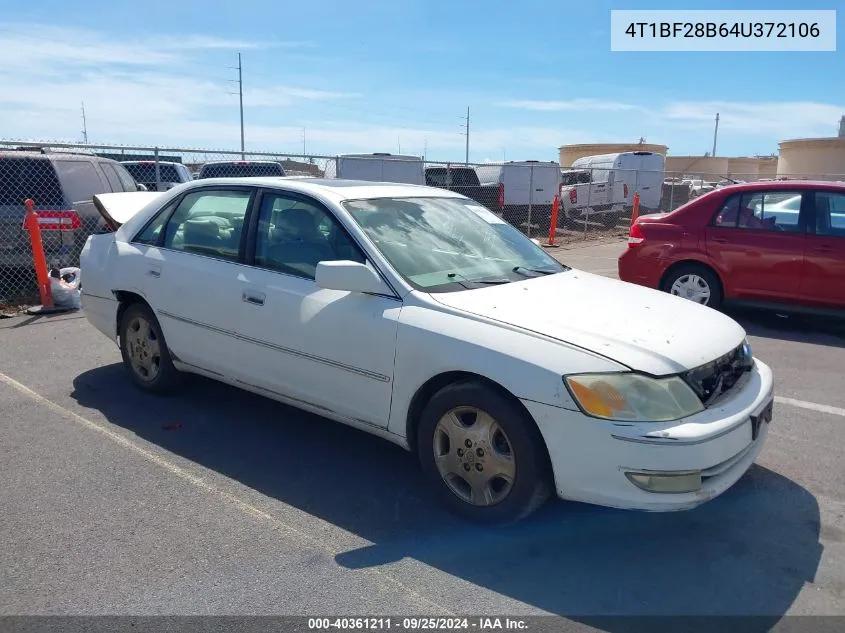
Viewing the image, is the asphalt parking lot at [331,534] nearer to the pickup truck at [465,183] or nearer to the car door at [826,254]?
the car door at [826,254]

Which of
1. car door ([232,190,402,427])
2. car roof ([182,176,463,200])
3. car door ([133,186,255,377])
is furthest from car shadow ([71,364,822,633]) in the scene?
car roof ([182,176,463,200])

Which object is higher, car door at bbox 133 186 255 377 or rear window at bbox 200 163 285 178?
rear window at bbox 200 163 285 178

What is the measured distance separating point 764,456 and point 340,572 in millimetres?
2662

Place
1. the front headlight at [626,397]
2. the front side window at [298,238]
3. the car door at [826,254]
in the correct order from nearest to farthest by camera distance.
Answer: the front headlight at [626,397] < the front side window at [298,238] < the car door at [826,254]

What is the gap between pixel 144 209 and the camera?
5258mm

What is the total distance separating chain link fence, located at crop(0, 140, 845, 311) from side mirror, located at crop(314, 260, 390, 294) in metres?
4.11

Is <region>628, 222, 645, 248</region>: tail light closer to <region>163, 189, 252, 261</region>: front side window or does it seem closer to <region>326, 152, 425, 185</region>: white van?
<region>163, 189, 252, 261</region>: front side window

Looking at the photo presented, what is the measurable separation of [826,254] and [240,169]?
11.0m

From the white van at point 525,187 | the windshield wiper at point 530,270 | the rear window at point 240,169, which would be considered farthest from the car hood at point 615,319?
the white van at point 525,187

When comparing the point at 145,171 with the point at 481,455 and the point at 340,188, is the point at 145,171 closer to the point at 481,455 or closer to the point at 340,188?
the point at 340,188

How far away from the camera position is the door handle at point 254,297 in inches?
167

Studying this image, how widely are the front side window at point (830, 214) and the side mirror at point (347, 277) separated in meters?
5.61

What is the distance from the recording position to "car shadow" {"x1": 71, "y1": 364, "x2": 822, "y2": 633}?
9.76 feet

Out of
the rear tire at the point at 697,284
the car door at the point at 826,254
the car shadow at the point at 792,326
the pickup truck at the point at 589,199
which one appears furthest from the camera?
the pickup truck at the point at 589,199
